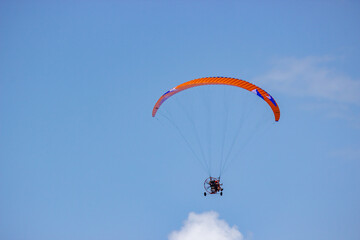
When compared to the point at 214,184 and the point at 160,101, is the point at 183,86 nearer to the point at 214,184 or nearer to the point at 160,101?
the point at 160,101

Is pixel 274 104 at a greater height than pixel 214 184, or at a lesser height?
greater

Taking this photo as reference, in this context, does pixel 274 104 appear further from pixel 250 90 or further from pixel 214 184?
pixel 214 184

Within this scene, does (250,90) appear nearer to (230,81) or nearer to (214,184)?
(230,81)

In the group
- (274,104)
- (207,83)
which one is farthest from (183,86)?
(274,104)

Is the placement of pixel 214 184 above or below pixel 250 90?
below

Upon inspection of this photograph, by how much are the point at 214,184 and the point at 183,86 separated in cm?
924

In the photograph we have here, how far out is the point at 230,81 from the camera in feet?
214

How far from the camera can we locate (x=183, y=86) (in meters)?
66.5

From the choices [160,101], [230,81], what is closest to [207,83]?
[230,81]

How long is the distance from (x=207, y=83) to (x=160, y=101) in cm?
624

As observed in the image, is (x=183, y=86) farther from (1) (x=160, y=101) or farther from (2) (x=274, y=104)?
(2) (x=274, y=104)

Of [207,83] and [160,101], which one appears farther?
[160,101]

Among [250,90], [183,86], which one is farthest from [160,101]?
[250,90]

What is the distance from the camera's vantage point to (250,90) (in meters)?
65.9
